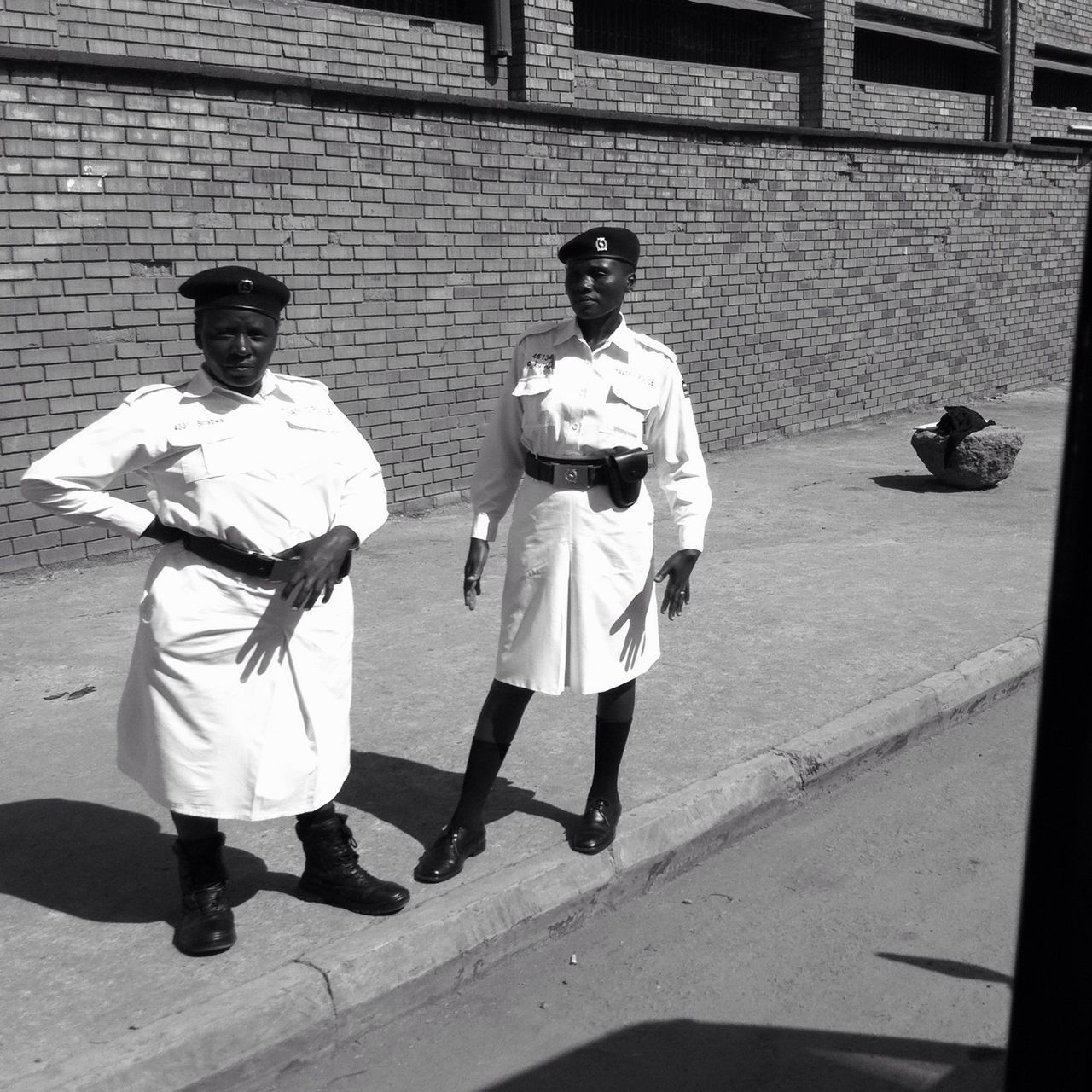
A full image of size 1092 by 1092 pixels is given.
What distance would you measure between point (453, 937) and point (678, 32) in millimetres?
10604

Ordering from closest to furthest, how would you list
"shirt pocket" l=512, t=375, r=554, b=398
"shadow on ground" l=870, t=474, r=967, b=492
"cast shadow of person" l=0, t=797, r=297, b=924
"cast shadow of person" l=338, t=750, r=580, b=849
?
1. "cast shadow of person" l=0, t=797, r=297, b=924
2. "shirt pocket" l=512, t=375, r=554, b=398
3. "cast shadow of person" l=338, t=750, r=580, b=849
4. "shadow on ground" l=870, t=474, r=967, b=492

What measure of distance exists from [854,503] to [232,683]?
7.10 meters

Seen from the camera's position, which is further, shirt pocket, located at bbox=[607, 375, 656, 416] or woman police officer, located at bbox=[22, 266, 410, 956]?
shirt pocket, located at bbox=[607, 375, 656, 416]

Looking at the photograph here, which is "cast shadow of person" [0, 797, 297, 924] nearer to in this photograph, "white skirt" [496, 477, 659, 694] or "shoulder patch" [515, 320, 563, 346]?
"white skirt" [496, 477, 659, 694]

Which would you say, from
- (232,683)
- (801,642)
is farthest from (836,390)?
(232,683)

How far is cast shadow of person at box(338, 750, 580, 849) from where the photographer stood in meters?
4.30

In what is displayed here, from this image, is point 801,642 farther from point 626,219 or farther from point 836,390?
point 836,390

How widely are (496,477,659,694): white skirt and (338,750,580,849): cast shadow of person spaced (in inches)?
23.4

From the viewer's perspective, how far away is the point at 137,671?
11.1 ft

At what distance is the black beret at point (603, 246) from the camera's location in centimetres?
380

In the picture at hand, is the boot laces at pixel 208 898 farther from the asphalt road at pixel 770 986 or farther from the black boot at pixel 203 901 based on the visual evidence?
the asphalt road at pixel 770 986

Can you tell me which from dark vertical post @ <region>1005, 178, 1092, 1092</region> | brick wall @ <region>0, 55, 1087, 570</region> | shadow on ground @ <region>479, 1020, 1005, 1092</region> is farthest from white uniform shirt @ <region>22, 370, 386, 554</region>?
brick wall @ <region>0, 55, 1087, 570</region>

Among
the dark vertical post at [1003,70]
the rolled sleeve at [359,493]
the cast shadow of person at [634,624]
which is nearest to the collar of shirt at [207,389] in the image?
the rolled sleeve at [359,493]

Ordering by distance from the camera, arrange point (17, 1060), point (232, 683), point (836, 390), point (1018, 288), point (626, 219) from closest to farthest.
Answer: point (17, 1060), point (232, 683), point (626, 219), point (836, 390), point (1018, 288)
